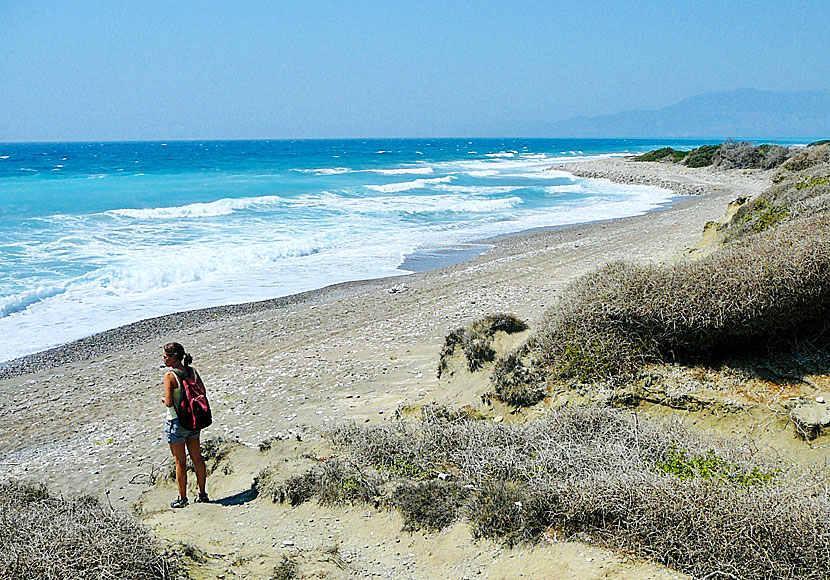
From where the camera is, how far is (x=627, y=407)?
207 inches

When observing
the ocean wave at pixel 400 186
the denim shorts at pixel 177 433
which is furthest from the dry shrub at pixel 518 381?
the ocean wave at pixel 400 186

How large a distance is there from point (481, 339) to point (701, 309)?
8.98ft

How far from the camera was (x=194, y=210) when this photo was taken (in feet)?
107

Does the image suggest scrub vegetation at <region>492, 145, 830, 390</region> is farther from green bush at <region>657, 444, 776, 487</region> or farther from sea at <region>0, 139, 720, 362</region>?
sea at <region>0, 139, 720, 362</region>

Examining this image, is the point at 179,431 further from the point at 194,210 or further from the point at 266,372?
the point at 194,210

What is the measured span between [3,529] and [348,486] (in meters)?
2.29

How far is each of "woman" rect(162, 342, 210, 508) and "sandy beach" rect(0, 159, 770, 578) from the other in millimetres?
295

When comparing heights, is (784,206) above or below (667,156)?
below

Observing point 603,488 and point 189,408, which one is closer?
point 603,488

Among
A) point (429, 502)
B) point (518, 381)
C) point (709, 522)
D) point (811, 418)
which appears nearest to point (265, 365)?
point (518, 381)

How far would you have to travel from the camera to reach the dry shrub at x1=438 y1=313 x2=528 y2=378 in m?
7.27

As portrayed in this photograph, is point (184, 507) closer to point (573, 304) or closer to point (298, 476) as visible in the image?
point (298, 476)

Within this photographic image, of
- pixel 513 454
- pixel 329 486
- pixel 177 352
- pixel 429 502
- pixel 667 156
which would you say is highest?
pixel 667 156

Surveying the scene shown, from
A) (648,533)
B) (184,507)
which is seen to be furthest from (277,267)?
(648,533)
